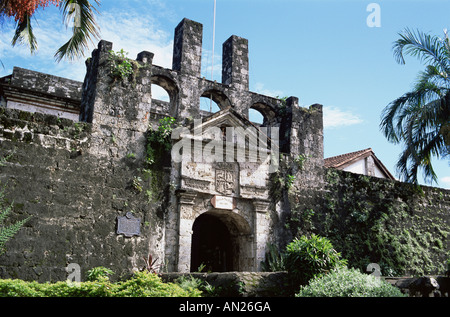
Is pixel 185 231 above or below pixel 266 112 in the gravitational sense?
below

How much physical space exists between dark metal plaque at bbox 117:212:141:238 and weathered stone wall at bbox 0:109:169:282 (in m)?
0.09

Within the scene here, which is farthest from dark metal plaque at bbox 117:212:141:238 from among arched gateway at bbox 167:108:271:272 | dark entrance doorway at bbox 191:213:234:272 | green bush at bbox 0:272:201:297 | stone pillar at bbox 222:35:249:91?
stone pillar at bbox 222:35:249:91

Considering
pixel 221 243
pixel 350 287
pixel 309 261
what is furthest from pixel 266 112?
pixel 350 287

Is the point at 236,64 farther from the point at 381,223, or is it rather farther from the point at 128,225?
the point at 381,223

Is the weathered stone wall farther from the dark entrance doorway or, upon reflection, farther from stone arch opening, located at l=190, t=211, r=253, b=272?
the dark entrance doorway

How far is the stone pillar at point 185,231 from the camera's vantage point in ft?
31.4

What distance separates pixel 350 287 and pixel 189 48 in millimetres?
7233

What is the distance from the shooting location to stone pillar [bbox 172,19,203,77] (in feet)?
36.6

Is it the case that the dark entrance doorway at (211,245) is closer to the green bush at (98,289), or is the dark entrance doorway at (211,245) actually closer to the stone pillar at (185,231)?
the stone pillar at (185,231)

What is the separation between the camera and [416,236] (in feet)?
44.4

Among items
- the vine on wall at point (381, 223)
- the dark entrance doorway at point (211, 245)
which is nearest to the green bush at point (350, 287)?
the vine on wall at point (381, 223)

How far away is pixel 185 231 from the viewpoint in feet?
32.2

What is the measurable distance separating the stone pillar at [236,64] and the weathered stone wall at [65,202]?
3573mm
